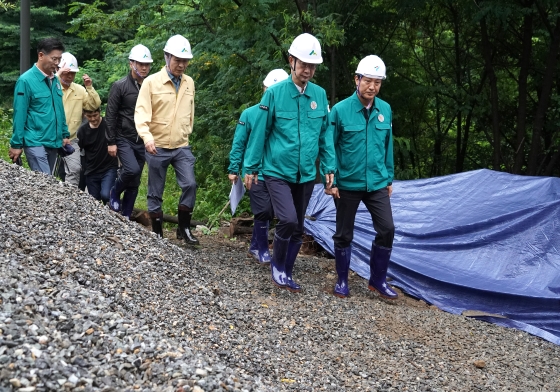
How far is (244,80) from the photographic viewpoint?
10312 millimetres

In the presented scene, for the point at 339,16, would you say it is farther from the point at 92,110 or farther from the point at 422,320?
the point at 422,320

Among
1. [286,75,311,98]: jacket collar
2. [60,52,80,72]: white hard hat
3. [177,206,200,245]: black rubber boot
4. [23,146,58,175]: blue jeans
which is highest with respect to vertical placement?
[286,75,311,98]: jacket collar

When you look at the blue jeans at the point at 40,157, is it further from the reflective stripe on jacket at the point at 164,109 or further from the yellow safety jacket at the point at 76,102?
the reflective stripe on jacket at the point at 164,109

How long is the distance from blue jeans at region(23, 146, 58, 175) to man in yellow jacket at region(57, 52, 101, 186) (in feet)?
3.17

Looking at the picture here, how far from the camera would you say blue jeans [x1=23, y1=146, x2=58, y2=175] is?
24.1 ft

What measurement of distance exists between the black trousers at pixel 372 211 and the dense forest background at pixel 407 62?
124 inches

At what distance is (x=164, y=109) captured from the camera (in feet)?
23.6

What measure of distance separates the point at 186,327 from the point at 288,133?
2.08m

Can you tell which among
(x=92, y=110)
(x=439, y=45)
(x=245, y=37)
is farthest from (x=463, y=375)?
(x=439, y=45)

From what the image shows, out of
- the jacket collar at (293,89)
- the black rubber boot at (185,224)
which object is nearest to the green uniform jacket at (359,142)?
the jacket collar at (293,89)

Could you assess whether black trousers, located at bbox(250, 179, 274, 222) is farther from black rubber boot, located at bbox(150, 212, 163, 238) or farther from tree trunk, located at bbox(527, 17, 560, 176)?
tree trunk, located at bbox(527, 17, 560, 176)

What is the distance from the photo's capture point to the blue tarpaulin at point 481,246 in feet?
22.1

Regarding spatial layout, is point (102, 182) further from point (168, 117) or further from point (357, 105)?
point (357, 105)

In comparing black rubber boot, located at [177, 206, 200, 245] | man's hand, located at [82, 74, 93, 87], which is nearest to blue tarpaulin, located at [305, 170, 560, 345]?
black rubber boot, located at [177, 206, 200, 245]
